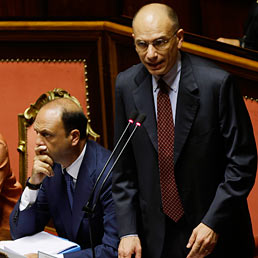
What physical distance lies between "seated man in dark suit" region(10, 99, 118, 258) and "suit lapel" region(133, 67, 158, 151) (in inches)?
15.1

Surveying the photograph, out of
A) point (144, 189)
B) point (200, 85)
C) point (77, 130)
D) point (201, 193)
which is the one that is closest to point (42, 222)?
point (77, 130)

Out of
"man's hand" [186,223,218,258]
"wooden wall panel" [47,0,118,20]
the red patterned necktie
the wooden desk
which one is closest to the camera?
"man's hand" [186,223,218,258]

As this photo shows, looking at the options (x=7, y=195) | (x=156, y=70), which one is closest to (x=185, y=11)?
(x=7, y=195)

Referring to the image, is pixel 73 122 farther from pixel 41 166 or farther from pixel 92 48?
pixel 92 48

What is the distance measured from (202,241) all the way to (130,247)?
21cm

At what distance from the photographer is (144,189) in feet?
4.78

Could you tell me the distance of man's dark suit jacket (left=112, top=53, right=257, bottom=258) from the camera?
4.31 feet

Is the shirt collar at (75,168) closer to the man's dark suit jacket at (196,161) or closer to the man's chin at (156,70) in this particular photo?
the man's dark suit jacket at (196,161)

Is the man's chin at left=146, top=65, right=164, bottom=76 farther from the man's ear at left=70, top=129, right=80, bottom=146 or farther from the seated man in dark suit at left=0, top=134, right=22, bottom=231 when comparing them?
the seated man in dark suit at left=0, top=134, right=22, bottom=231

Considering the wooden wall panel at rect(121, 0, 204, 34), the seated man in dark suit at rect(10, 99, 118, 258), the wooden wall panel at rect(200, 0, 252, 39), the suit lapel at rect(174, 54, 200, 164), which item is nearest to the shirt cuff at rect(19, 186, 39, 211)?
the seated man in dark suit at rect(10, 99, 118, 258)

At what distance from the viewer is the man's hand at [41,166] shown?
1744 mm

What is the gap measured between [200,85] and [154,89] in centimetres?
13

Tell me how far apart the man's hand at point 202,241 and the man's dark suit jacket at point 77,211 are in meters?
0.35

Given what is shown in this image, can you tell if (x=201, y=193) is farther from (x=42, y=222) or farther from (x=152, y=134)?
(x=42, y=222)
